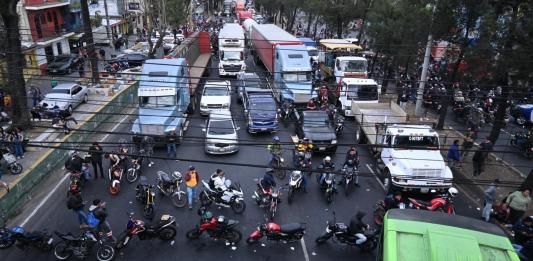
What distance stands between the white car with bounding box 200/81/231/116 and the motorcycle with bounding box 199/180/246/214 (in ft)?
30.7

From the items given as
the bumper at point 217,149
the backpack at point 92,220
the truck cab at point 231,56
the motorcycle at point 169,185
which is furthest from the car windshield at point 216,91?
the backpack at point 92,220

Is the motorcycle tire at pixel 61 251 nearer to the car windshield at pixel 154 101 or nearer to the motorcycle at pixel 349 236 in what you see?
the motorcycle at pixel 349 236

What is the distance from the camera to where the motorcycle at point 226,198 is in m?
13.2

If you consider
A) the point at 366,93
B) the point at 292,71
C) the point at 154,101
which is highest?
the point at 292,71

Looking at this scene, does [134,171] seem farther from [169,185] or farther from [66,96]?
[66,96]

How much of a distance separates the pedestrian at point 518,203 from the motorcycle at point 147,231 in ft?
33.6

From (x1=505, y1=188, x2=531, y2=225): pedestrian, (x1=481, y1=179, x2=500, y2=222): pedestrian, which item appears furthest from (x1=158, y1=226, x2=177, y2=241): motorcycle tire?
(x1=505, y1=188, x2=531, y2=225): pedestrian

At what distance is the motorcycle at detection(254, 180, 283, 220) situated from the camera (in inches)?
508

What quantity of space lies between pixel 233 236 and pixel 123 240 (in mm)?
3033

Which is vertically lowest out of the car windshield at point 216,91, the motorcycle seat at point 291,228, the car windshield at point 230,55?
the motorcycle seat at point 291,228

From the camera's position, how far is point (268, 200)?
13219mm

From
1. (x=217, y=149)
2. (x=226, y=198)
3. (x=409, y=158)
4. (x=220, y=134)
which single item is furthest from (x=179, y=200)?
(x=409, y=158)

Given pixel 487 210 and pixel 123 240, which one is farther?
pixel 487 210

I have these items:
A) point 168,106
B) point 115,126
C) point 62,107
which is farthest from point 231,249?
point 62,107
